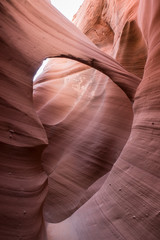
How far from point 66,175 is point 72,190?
30 centimetres

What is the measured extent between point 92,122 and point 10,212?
2.28 metres

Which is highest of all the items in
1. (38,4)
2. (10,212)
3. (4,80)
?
(38,4)

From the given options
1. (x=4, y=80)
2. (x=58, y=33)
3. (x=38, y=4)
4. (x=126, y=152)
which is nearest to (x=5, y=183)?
(x=4, y=80)

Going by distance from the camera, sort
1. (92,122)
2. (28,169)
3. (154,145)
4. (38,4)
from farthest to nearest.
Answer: (92,122)
(38,4)
(28,169)
(154,145)

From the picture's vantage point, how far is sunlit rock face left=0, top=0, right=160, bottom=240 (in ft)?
4.15

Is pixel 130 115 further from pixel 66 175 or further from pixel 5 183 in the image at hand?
pixel 5 183

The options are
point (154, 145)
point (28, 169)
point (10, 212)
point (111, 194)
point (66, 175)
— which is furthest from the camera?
point (66, 175)

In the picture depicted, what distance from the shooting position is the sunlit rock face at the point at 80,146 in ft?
4.15

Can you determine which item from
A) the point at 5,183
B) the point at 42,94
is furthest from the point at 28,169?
the point at 42,94

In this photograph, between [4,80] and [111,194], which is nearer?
[4,80]

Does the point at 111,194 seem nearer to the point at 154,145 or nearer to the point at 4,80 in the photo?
the point at 154,145

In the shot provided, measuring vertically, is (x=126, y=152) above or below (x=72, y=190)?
above

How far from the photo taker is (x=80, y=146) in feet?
10.4

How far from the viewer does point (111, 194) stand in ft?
5.14
